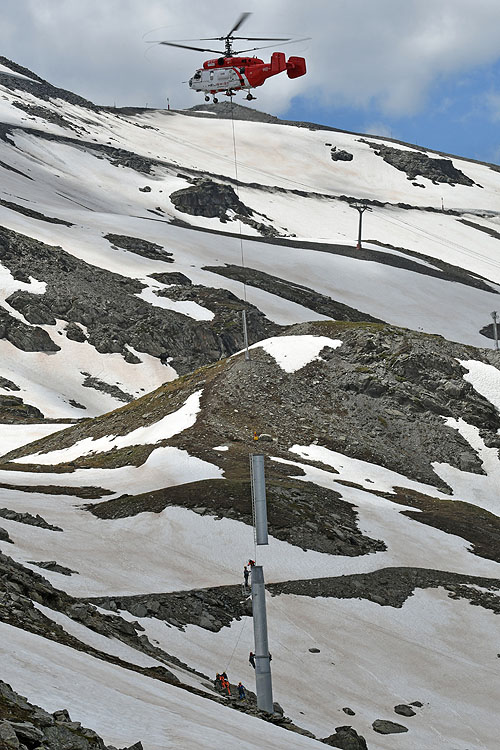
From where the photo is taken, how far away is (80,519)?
53500 millimetres

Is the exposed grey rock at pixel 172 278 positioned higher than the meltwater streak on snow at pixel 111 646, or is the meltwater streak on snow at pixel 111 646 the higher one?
the exposed grey rock at pixel 172 278

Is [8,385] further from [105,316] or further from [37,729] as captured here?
[37,729]

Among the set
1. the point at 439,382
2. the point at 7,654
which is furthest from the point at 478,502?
the point at 7,654

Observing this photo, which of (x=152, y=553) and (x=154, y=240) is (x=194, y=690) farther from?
(x=154, y=240)

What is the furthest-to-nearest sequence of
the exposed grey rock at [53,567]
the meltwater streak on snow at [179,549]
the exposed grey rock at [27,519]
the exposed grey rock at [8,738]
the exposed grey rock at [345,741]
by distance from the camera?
1. the exposed grey rock at [27,519]
2. the meltwater streak on snow at [179,549]
3. the exposed grey rock at [53,567]
4. the exposed grey rock at [345,741]
5. the exposed grey rock at [8,738]

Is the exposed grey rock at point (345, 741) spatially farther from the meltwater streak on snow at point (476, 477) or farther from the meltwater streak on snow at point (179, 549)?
the meltwater streak on snow at point (476, 477)

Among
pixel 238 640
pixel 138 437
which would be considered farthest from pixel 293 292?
pixel 238 640

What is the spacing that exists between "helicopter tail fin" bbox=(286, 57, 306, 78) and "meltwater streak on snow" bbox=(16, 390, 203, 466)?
3191cm

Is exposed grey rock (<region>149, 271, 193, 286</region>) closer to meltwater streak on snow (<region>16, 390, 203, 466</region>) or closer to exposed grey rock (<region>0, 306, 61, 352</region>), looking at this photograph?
exposed grey rock (<region>0, 306, 61, 352</region>)

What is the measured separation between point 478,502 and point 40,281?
88.7 m

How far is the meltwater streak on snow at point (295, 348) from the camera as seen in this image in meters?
87.2

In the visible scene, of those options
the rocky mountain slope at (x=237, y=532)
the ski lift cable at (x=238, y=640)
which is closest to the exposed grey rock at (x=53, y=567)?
the rocky mountain slope at (x=237, y=532)

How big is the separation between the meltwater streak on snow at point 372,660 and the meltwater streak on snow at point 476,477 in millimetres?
26586

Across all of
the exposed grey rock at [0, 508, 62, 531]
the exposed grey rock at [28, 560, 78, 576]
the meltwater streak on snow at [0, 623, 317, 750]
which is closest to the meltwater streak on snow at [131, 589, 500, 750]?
the exposed grey rock at [28, 560, 78, 576]
